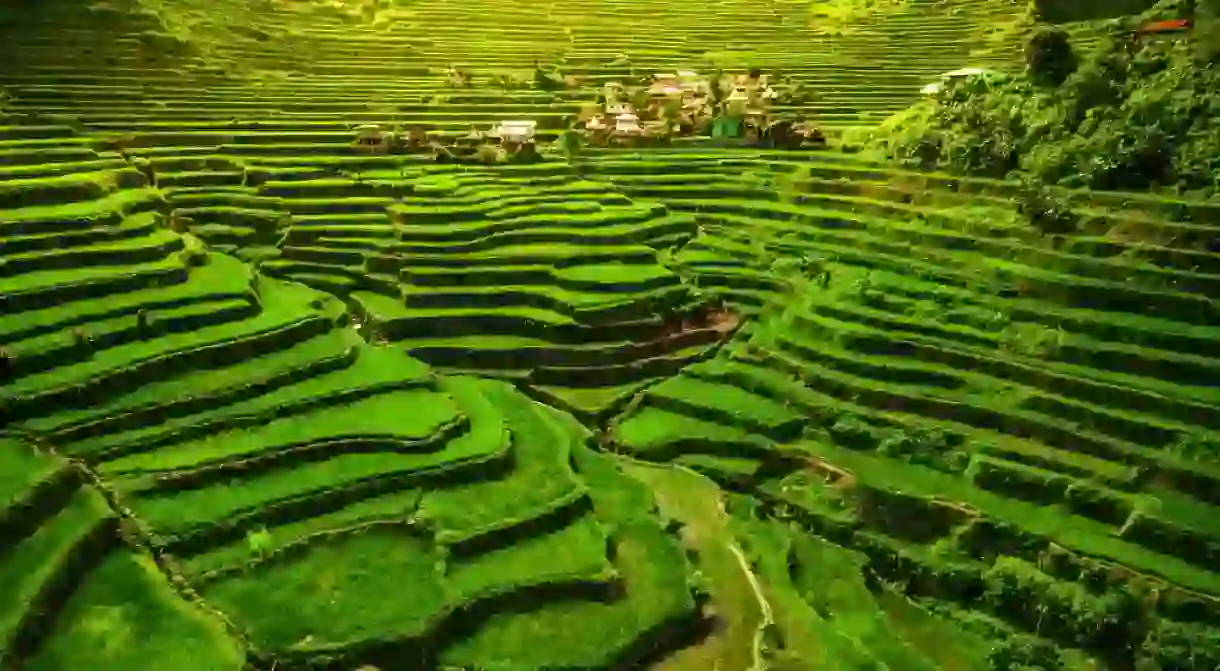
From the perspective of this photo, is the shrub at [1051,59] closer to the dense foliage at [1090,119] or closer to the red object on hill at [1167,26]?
the dense foliage at [1090,119]

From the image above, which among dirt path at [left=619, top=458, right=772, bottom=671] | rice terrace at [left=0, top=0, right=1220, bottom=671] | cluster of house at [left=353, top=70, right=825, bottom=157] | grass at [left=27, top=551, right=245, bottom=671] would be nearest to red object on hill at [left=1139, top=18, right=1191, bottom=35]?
rice terrace at [left=0, top=0, right=1220, bottom=671]

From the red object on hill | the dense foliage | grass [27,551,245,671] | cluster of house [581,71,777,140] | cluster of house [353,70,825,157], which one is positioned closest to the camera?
grass [27,551,245,671]

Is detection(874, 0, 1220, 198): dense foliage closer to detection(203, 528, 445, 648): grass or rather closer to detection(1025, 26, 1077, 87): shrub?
detection(1025, 26, 1077, 87): shrub

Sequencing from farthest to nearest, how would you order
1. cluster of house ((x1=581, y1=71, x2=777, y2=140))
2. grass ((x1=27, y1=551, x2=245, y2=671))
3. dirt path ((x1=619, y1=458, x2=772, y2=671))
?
cluster of house ((x1=581, y1=71, x2=777, y2=140))
dirt path ((x1=619, y1=458, x2=772, y2=671))
grass ((x1=27, y1=551, x2=245, y2=671))

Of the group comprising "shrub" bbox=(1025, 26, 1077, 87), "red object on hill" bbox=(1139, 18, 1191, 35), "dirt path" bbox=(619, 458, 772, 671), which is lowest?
"dirt path" bbox=(619, 458, 772, 671)

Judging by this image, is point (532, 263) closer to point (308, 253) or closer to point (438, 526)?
point (308, 253)

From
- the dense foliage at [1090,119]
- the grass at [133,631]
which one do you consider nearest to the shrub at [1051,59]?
the dense foliage at [1090,119]

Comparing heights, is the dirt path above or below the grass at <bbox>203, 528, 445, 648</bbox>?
below
